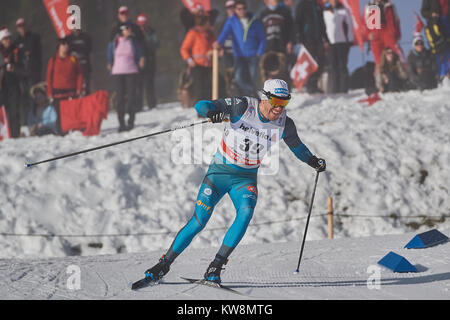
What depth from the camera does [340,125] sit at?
11.7 metres

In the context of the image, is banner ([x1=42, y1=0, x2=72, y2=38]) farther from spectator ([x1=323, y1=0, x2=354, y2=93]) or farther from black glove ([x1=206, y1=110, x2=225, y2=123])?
black glove ([x1=206, y1=110, x2=225, y2=123])

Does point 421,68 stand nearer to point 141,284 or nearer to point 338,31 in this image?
point 338,31

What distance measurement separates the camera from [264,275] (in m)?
6.04

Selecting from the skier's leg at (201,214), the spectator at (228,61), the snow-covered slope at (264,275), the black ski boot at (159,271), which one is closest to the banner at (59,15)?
the spectator at (228,61)

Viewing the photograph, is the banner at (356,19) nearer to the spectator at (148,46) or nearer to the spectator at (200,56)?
the spectator at (200,56)

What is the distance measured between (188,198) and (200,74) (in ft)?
12.5

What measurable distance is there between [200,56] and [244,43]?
3.08 ft

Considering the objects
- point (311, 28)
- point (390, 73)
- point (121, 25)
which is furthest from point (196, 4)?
point (390, 73)

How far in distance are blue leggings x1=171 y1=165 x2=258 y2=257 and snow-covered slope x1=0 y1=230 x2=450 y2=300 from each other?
0.41m

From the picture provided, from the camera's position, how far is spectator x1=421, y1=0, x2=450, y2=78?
14.1m

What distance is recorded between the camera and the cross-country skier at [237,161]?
536cm

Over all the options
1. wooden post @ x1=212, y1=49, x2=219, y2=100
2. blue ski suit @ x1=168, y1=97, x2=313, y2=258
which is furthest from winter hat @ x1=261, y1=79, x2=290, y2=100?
wooden post @ x1=212, y1=49, x2=219, y2=100

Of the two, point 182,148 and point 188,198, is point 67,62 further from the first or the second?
point 188,198

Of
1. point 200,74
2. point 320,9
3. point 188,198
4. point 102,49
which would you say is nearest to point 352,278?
point 188,198
